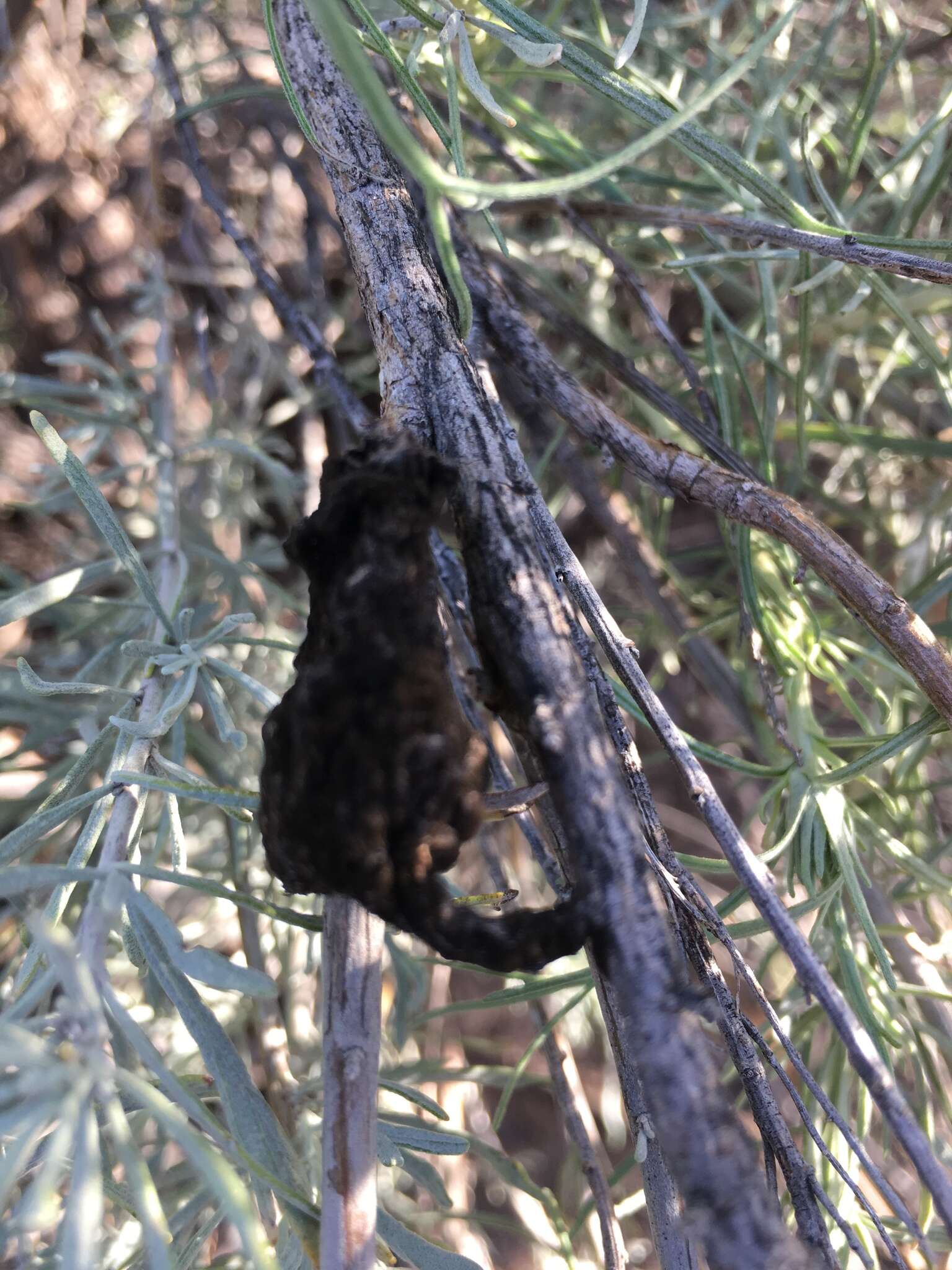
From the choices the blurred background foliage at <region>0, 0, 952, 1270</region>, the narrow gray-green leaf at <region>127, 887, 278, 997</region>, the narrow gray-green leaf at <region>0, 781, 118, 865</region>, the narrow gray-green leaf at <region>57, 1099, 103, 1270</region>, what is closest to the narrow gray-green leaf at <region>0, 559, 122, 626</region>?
the blurred background foliage at <region>0, 0, 952, 1270</region>

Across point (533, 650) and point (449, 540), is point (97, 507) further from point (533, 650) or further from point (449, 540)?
point (449, 540)

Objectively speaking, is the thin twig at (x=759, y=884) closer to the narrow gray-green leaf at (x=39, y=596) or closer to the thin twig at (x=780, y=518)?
the thin twig at (x=780, y=518)

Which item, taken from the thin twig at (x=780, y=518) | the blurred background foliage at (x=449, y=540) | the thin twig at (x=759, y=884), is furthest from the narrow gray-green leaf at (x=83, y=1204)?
→ the thin twig at (x=780, y=518)

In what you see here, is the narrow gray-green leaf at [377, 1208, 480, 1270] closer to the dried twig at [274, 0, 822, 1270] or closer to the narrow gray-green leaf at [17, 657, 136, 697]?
the dried twig at [274, 0, 822, 1270]

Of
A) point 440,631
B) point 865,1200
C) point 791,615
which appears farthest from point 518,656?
point 791,615

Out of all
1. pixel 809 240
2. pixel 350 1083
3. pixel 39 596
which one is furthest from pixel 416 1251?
pixel 809 240

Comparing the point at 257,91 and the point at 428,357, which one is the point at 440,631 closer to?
the point at 428,357
